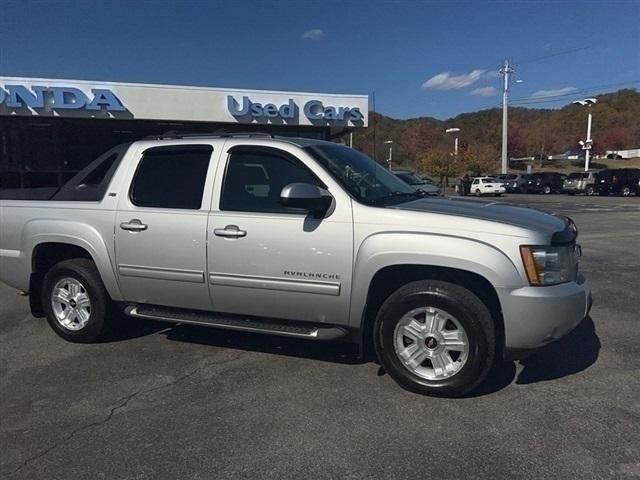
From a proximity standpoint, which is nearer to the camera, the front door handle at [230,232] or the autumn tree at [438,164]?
the front door handle at [230,232]

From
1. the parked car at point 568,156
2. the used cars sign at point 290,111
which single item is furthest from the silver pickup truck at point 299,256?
the parked car at point 568,156

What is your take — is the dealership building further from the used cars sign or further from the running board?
the running board

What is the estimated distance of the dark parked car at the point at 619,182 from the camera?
35.7m

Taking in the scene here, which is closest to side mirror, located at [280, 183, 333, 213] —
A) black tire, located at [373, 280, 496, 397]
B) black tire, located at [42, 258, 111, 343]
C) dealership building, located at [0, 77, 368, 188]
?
black tire, located at [373, 280, 496, 397]

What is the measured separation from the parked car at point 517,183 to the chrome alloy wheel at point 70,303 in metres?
43.9

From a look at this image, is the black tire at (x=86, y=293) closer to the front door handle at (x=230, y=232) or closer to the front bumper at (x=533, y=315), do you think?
the front door handle at (x=230, y=232)

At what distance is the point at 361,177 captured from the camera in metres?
4.51

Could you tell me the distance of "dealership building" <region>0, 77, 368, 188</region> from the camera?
69.5ft

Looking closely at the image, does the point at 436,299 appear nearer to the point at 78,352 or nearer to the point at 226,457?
the point at 226,457

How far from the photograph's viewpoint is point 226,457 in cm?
310

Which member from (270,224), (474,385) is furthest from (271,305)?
(474,385)

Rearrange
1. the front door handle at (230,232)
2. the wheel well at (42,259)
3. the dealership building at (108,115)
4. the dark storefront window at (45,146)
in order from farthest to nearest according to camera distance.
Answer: the dark storefront window at (45,146)
the dealership building at (108,115)
the wheel well at (42,259)
the front door handle at (230,232)

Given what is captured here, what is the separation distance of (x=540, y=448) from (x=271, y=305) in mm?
2106

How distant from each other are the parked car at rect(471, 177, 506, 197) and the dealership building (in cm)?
2132
